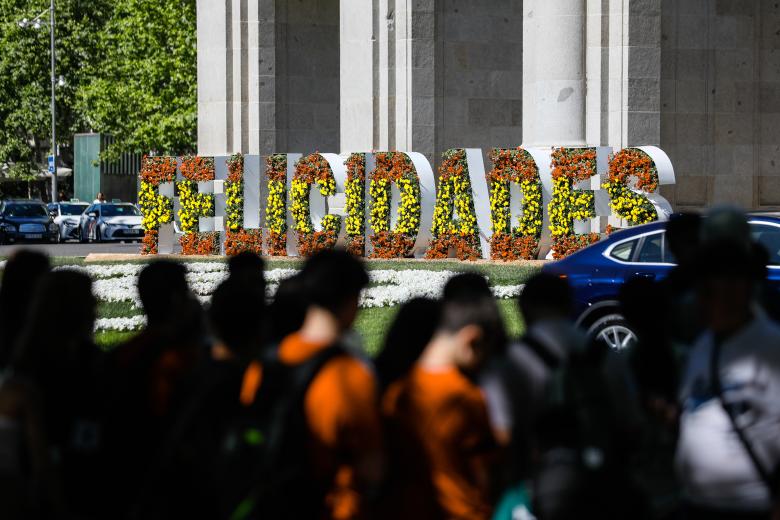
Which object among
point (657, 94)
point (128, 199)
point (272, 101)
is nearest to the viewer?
point (657, 94)

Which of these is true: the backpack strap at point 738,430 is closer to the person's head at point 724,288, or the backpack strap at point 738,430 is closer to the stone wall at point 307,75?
the person's head at point 724,288

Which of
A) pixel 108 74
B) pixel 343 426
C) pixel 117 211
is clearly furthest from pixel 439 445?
pixel 108 74

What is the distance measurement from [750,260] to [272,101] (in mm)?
30182

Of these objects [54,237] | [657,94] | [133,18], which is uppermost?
[133,18]

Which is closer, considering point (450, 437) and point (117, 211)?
point (450, 437)

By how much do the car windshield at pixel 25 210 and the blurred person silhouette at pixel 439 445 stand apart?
158ft

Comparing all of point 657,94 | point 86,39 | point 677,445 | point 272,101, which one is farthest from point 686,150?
point 86,39

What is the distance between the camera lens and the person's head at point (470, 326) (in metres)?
5.61

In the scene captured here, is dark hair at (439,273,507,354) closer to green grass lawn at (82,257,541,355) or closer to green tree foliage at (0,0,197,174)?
green grass lawn at (82,257,541,355)

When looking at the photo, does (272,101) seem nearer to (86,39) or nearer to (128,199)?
(86,39)

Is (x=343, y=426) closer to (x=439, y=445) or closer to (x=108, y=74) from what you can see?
(x=439, y=445)

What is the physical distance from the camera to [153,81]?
169 ft

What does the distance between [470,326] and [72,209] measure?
52238 millimetres

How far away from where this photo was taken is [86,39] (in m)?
71.1
